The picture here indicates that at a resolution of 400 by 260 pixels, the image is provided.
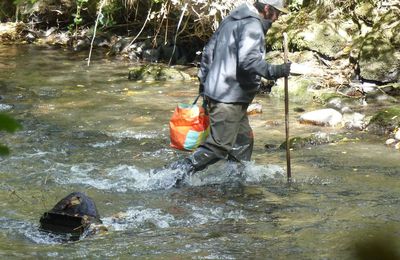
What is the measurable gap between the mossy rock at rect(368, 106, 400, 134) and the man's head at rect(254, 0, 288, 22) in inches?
120

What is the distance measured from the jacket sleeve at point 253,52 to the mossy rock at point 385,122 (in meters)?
3.15

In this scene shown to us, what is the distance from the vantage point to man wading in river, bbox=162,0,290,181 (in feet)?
18.9

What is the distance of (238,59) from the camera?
5.84m

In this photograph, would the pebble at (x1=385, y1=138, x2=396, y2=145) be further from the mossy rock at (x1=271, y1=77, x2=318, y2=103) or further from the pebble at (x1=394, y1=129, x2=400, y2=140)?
the mossy rock at (x1=271, y1=77, x2=318, y2=103)

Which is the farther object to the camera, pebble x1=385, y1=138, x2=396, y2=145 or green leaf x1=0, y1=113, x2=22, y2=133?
pebble x1=385, y1=138, x2=396, y2=145

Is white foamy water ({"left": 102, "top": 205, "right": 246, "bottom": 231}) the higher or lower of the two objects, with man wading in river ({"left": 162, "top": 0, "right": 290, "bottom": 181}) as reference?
lower

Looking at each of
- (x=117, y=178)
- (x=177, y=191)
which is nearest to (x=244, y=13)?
(x=177, y=191)

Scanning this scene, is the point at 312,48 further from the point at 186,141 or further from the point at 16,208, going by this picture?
the point at 16,208

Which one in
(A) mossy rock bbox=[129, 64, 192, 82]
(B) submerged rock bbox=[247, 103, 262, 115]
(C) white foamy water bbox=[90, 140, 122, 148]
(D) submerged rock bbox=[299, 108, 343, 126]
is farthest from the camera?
(A) mossy rock bbox=[129, 64, 192, 82]

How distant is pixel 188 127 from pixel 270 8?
132cm

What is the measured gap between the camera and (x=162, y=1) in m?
14.0

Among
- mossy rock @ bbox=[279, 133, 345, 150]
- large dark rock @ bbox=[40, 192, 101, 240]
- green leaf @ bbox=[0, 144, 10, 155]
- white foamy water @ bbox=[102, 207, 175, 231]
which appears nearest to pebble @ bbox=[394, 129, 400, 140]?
mossy rock @ bbox=[279, 133, 345, 150]

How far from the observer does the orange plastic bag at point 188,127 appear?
616 cm

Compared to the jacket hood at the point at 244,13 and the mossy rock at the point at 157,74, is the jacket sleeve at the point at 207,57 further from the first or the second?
the mossy rock at the point at 157,74
